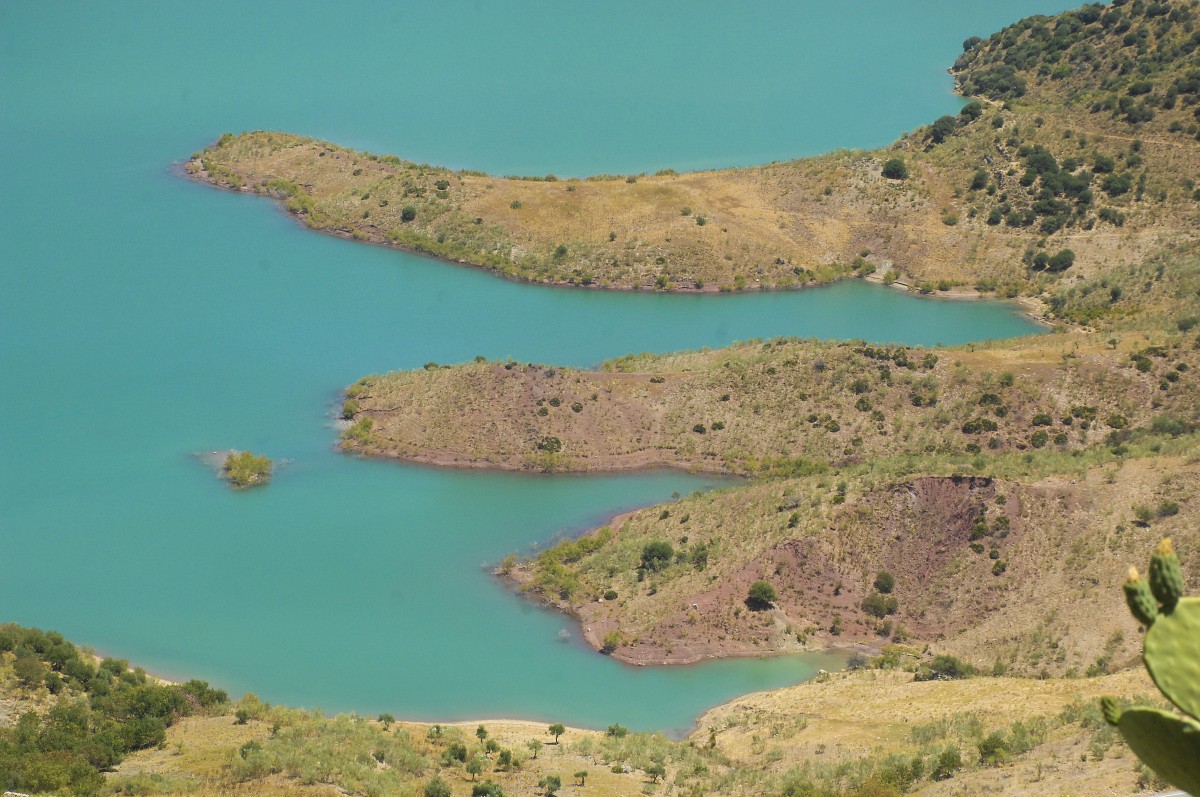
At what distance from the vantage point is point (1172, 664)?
441 inches

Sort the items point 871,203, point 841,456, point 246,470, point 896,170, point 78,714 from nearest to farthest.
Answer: point 78,714 → point 246,470 → point 841,456 → point 871,203 → point 896,170

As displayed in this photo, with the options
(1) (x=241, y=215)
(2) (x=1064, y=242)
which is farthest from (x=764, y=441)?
(1) (x=241, y=215)

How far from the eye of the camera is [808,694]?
149 ft

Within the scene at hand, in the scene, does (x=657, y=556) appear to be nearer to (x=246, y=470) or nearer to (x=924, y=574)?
(x=924, y=574)

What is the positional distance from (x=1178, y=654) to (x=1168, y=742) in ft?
2.36

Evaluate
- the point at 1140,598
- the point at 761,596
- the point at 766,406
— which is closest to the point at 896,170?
the point at 766,406

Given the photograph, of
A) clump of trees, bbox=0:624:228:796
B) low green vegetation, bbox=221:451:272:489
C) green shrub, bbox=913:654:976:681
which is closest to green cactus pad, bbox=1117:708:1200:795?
clump of trees, bbox=0:624:228:796

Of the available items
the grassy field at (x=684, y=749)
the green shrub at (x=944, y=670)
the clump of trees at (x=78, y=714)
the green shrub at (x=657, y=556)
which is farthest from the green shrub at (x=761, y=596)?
the clump of trees at (x=78, y=714)

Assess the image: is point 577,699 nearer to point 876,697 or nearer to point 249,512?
point 876,697

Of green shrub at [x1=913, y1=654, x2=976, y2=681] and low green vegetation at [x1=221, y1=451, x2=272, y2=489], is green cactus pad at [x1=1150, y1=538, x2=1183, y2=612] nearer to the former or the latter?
green shrub at [x1=913, y1=654, x2=976, y2=681]

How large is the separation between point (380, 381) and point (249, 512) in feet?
47.5

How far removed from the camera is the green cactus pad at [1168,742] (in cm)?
1115

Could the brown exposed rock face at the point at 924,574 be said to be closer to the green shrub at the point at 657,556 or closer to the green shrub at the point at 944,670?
the green shrub at the point at 657,556

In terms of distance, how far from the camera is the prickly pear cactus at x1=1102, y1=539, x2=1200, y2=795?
36.4 ft
